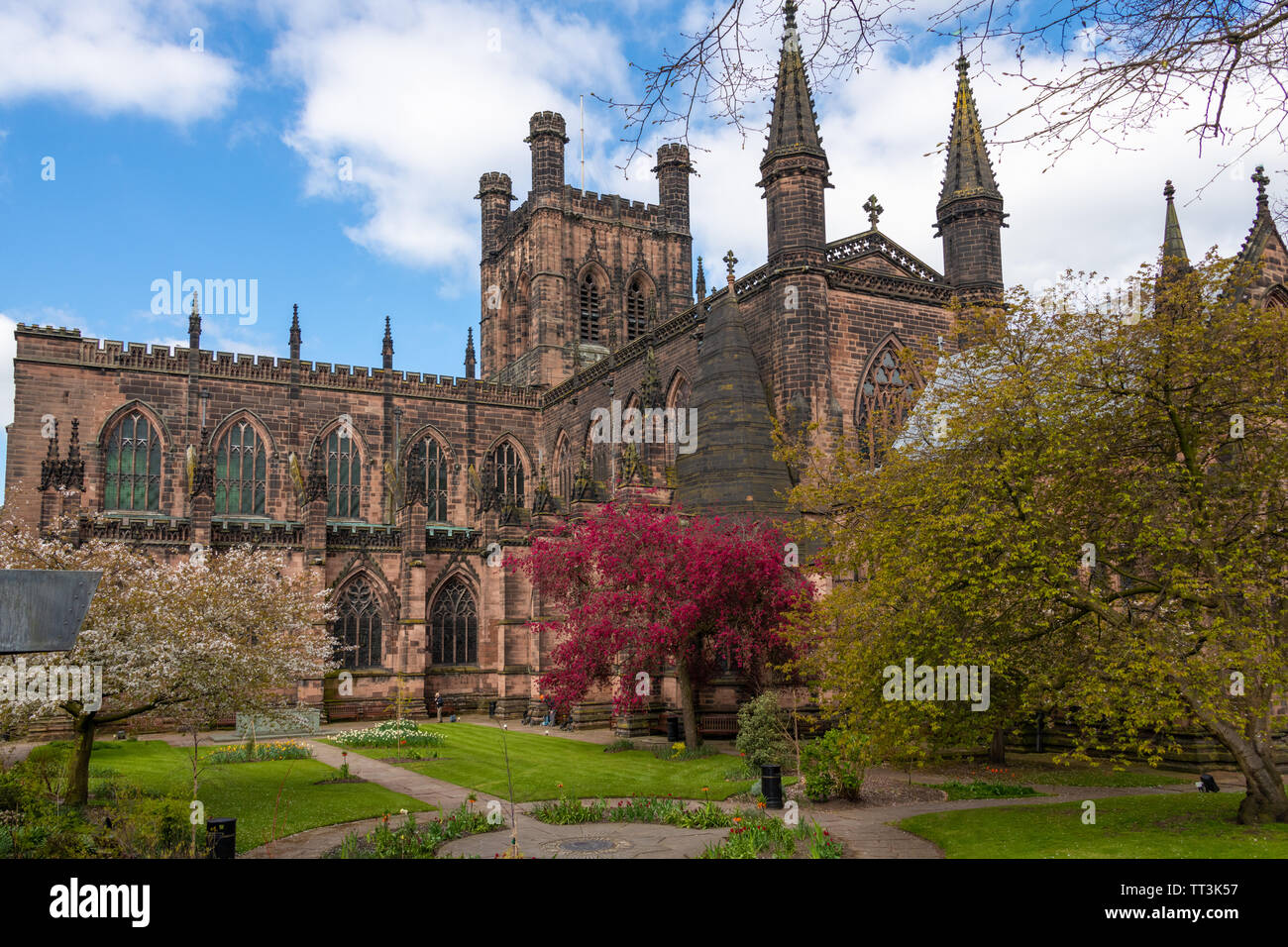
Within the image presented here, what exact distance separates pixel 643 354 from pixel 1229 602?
27.5 metres

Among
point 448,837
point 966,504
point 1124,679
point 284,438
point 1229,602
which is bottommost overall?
point 448,837

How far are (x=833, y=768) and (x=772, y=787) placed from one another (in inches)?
55.6

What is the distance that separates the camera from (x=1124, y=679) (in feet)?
39.1

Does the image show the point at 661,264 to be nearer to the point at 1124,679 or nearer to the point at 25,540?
the point at 25,540

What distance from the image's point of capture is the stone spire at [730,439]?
27.9m

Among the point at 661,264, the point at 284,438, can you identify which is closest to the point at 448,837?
the point at 284,438

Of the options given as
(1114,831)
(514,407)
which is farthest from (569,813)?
(514,407)

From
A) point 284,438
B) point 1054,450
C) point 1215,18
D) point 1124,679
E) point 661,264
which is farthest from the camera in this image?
point 661,264

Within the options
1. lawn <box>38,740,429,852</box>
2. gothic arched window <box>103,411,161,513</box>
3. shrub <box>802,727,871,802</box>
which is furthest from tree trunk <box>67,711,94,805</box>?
gothic arched window <box>103,411,161,513</box>

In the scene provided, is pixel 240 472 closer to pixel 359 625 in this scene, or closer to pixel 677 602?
pixel 359 625

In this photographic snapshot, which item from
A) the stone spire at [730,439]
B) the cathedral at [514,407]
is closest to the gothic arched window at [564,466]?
the cathedral at [514,407]

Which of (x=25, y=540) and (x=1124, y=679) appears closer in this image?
(x=1124, y=679)

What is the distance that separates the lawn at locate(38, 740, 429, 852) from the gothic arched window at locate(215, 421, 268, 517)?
689 inches

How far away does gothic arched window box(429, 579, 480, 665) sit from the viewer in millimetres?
39562
